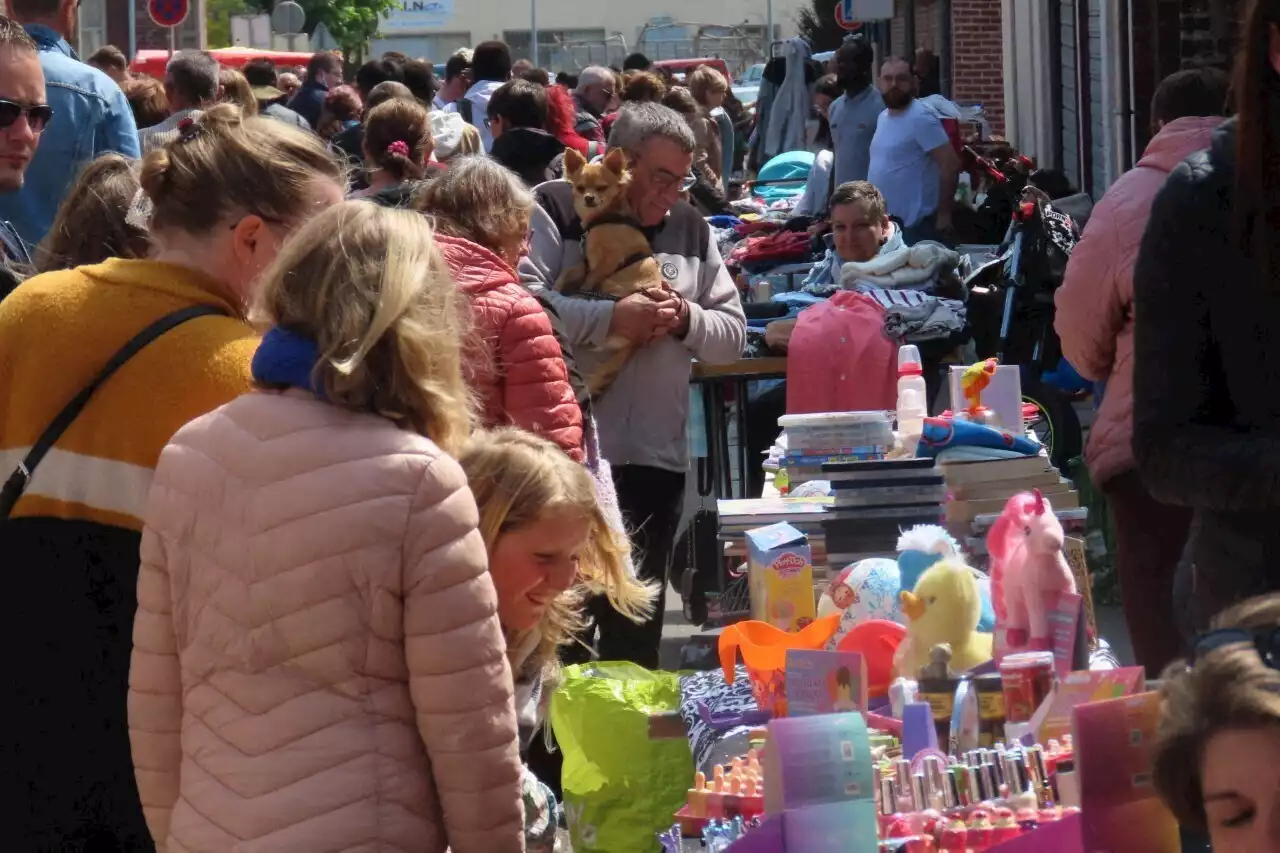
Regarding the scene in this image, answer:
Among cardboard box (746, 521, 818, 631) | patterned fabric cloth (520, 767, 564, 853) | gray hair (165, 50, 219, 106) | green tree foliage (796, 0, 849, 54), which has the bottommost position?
patterned fabric cloth (520, 767, 564, 853)

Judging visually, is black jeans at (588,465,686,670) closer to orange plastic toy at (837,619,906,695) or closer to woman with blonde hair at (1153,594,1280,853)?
orange plastic toy at (837,619,906,695)

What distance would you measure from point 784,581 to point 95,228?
164cm

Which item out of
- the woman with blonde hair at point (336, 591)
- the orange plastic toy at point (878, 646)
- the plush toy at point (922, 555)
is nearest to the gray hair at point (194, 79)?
the plush toy at point (922, 555)

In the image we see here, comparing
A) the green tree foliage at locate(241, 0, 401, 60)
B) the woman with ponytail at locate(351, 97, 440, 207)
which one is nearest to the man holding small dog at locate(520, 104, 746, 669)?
the woman with ponytail at locate(351, 97, 440, 207)

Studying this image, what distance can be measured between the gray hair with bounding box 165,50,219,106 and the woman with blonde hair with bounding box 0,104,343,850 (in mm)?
6083

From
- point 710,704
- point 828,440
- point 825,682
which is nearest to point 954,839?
point 825,682

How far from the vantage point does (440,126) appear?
25.8 ft

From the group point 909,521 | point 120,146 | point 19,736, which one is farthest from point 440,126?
point 19,736

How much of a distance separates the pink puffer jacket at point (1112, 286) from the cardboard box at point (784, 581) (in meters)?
1.00

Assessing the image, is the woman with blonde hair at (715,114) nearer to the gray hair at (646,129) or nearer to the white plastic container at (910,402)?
the white plastic container at (910,402)

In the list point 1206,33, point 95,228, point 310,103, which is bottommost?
point 95,228

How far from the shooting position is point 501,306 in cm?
447

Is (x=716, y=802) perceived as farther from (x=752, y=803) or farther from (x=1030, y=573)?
(x=1030, y=573)

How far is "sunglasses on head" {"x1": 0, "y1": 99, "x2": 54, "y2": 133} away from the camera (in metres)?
4.04
